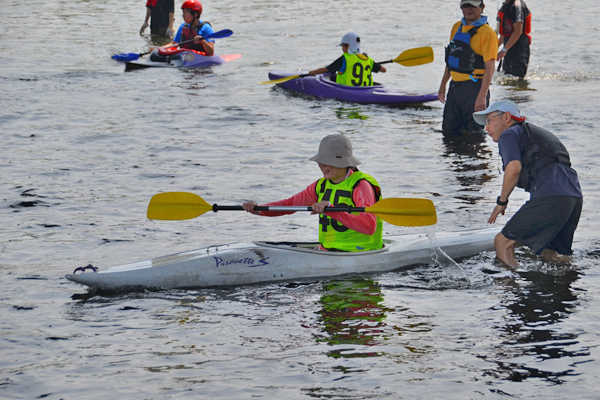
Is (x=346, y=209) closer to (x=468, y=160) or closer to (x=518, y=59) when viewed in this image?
(x=468, y=160)

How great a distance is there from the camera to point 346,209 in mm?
5184

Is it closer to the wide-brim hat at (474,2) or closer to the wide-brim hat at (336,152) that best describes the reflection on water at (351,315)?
the wide-brim hat at (336,152)

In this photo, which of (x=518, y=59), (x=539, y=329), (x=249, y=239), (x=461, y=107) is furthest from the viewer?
(x=518, y=59)

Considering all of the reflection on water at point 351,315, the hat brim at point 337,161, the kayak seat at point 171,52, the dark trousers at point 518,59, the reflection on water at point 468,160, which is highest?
the dark trousers at point 518,59

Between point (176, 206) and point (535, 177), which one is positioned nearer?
point (535, 177)

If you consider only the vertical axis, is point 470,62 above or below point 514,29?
below

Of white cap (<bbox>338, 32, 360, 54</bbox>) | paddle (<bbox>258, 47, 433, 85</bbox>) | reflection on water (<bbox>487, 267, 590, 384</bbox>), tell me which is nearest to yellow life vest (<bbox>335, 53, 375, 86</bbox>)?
white cap (<bbox>338, 32, 360, 54</bbox>)

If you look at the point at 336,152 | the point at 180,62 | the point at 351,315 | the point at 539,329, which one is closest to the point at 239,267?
the point at 351,315

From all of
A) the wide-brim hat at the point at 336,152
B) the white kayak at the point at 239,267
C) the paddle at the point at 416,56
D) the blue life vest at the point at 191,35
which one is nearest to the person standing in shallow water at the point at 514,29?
the paddle at the point at 416,56

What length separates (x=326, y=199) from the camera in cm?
541

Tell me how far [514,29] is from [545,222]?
7.39 metres

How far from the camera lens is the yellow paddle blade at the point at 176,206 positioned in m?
5.73

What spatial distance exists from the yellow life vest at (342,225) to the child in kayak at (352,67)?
5666 millimetres

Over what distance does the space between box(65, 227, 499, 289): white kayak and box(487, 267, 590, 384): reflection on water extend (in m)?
1.00
